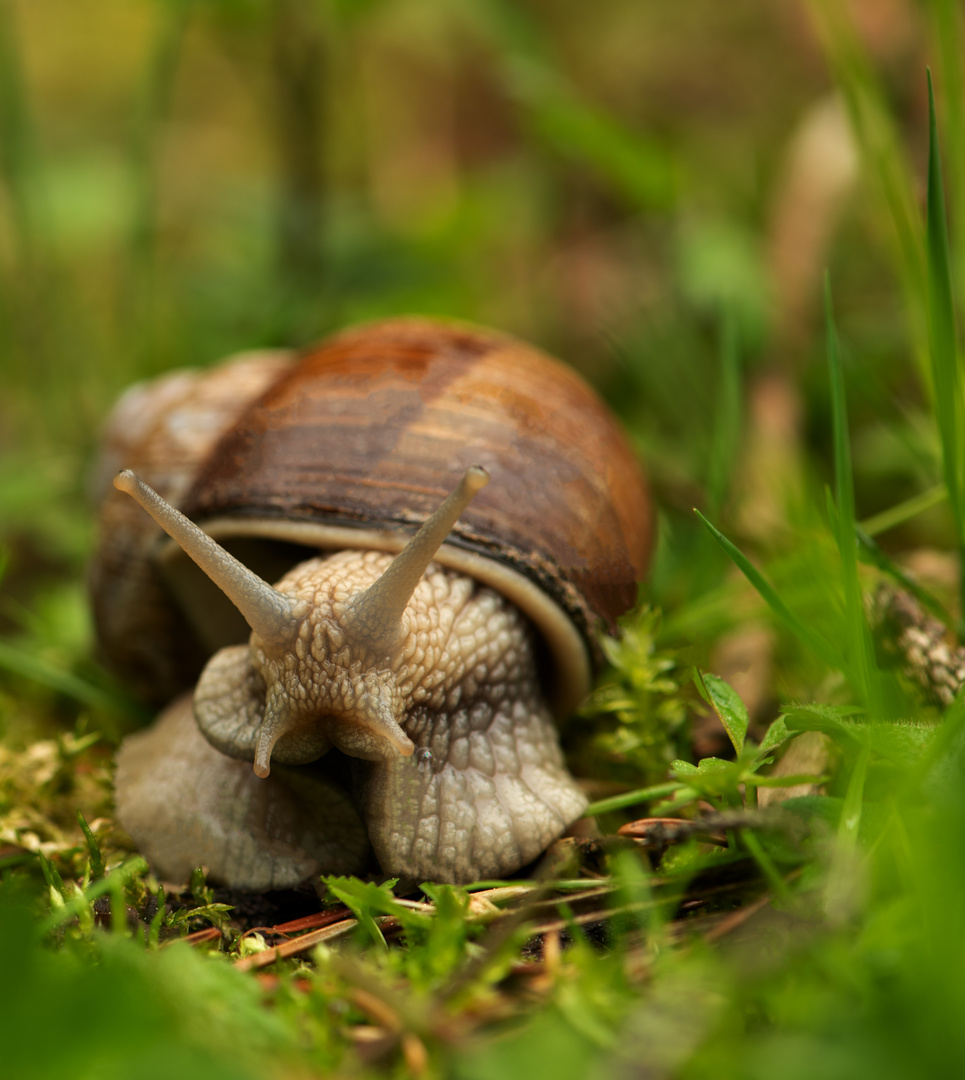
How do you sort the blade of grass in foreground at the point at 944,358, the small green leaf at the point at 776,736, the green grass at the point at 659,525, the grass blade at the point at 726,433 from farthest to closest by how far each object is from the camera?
the grass blade at the point at 726,433
the blade of grass in foreground at the point at 944,358
the small green leaf at the point at 776,736
the green grass at the point at 659,525

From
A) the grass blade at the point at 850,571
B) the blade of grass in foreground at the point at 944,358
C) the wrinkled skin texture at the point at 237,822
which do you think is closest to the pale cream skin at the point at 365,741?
the wrinkled skin texture at the point at 237,822

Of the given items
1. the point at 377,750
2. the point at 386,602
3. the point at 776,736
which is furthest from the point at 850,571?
the point at 377,750

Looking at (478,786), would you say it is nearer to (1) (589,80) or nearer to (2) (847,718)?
(2) (847,718)

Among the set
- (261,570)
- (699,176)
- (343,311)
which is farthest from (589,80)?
(261,570)

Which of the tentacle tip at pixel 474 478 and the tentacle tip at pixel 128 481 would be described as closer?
the tentacle tip at pixel 474 478

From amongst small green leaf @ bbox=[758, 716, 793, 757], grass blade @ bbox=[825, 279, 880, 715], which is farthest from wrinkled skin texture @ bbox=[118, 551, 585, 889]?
grass blade @ bbox=[825, 279, 880, 715]

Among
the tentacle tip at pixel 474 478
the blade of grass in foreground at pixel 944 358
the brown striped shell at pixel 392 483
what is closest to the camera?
the tentacle tip at pixel 474 478

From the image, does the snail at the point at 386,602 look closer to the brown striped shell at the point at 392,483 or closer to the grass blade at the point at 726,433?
the brown striped shell at the point at 392,483
